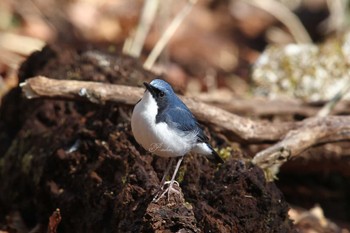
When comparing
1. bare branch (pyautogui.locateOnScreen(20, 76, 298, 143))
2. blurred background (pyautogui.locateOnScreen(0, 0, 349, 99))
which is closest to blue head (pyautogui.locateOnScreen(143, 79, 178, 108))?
bare branch (pyautogui.locateOnScreen(20, 76, 298, 143))

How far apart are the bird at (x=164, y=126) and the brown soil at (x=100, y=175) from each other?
23cm

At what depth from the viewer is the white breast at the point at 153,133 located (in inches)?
173

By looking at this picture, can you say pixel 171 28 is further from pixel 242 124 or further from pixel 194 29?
pixel 194 29

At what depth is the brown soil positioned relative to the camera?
4375 millimetres

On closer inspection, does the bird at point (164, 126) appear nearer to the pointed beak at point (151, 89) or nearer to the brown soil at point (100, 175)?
the pointed beak at point (151, 89)

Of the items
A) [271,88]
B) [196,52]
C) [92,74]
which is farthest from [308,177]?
[196,52]

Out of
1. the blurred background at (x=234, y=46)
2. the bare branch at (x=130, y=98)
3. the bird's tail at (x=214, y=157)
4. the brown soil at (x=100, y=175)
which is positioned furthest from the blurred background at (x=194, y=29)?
the bird's tail at (x=214, y=157)

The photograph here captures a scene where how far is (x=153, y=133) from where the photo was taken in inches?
173

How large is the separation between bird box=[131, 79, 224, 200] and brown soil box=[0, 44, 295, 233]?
0.23 m

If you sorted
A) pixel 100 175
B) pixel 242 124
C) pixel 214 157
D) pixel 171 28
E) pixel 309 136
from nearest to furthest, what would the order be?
1. pixel 214 157
2. pixel 100 175
3. pixel 309 136
4. pixel 242 124
5. pixel 171 28

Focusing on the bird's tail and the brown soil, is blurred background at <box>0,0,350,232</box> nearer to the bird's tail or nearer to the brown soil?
the brown soil

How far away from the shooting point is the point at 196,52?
12.4 m

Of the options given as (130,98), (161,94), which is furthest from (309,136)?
(161,94)

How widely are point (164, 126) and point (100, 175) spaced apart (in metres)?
0.92
